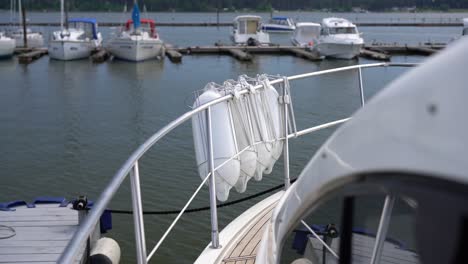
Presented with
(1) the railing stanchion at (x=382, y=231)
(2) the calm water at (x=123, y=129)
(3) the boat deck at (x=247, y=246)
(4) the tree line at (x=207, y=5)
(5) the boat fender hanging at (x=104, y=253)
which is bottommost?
(2) the calm water at (x=123, y=129)

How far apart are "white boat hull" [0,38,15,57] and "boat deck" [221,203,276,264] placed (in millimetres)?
36261

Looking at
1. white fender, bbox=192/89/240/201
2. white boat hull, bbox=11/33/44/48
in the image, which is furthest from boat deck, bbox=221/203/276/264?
white boat hull, bbox=11/33/44/48

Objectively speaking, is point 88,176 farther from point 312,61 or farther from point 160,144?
point 312,61

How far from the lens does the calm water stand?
1062 cm

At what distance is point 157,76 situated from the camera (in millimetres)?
31172

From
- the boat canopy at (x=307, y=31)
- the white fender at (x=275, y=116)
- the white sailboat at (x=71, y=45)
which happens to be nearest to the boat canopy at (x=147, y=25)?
the white sailboat at (x=71, y=45)

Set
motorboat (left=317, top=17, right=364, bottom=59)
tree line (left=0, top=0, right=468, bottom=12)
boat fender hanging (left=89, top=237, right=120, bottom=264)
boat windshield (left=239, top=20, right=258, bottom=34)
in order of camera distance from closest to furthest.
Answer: boat fender hanging (left=89, top=237, right=120, bottom=264) < motorboat (left=317, top=17, right=364, bottom=59) < boat windshield (left=239, top=20, right=258, bottom=34) < tree line (left=0, top=0, right=468, bottom=12)

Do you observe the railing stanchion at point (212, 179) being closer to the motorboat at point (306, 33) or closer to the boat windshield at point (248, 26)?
the boat windshield at point (248, 26)

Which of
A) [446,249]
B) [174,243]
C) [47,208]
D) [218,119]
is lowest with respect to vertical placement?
[174,243]

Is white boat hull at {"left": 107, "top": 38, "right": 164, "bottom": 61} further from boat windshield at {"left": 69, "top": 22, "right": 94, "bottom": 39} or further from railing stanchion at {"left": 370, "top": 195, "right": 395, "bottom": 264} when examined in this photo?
railing stanchion at {"left": 370, "top": 195, "right": 395, "bottom": 264}

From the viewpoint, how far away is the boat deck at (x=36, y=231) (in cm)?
618

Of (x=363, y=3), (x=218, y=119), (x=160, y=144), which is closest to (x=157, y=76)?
(x=160, y=144)

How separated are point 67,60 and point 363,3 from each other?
102094 millimetres

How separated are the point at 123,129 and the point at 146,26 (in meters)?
27.7
